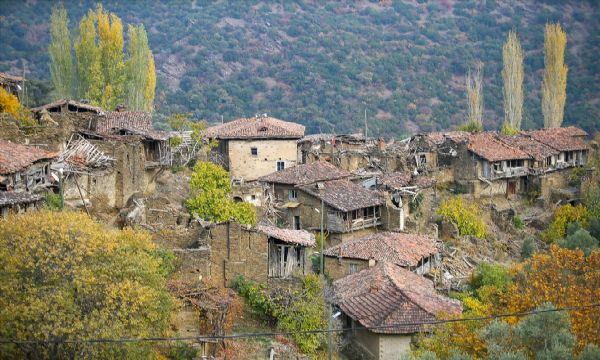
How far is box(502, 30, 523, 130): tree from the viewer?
7906 cm

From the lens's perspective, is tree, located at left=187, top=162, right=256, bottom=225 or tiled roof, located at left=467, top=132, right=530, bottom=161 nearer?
tree, located at left=187, top=162, right=256, bottom=225

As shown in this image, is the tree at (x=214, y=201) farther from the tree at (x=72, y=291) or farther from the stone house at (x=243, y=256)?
the tree at (x=72, y=291)

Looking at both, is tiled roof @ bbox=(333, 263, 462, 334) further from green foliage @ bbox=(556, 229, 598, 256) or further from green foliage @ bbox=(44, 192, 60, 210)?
green foliage @ bbox=(556, 229, 598, 256)

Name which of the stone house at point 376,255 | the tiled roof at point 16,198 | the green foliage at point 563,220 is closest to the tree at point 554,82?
the green foliage at point 563,220

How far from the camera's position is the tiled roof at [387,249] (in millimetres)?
37281

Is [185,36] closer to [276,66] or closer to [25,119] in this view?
[276,66]

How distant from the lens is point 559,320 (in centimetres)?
2062

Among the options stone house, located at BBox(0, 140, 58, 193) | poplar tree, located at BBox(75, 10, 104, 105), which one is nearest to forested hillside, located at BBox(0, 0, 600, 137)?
poplar tree, located at BBox(75, 10, 104, 105)

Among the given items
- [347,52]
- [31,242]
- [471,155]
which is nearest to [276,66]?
[347,52]

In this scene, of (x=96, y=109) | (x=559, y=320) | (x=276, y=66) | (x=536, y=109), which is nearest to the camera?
(x=559, y=320)

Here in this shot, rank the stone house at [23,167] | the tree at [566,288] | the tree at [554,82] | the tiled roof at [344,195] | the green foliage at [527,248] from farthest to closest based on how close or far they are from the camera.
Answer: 1. the tree at [554,82]
2. the green foliage at [527,248]
3. the tiled roof at [344,195]
4. the stone house at [23,167]
5. the tree at [566,288]

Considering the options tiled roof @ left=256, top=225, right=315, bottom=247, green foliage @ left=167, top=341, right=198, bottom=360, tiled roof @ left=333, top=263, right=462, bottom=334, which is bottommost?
green foliage @ left=167, top=341, right=198, bottom=360

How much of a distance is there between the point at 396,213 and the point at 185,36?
73.1 meters

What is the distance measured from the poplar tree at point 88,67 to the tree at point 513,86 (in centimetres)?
3904
